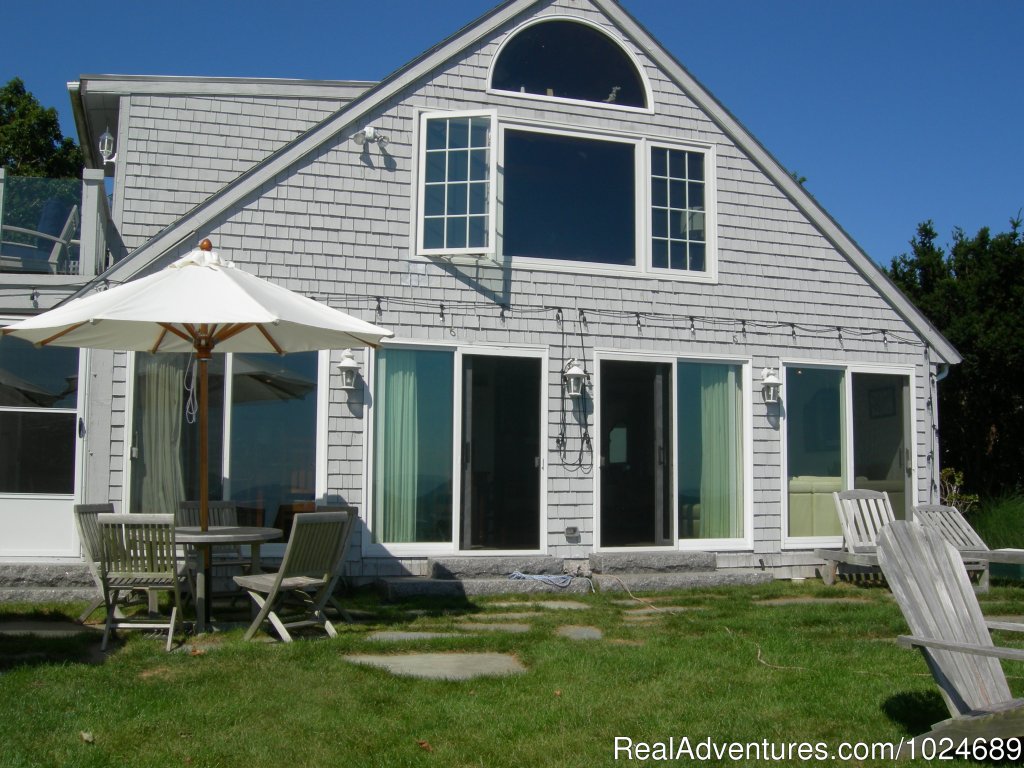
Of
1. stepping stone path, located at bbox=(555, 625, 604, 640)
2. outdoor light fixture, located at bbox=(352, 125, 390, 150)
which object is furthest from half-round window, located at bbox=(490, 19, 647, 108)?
stepping stone path, located at bbox=(555, 625, 604, 640)

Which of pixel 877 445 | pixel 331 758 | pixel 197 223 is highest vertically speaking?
pixel 197 223

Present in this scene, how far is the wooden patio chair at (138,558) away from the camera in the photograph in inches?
261

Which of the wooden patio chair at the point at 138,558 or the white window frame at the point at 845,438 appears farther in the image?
the white window frame at the point at 845,438

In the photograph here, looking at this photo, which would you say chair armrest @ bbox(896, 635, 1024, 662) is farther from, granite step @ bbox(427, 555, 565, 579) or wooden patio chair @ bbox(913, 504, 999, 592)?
wooden patio chair @ bbox(913, 504, 999, 592)

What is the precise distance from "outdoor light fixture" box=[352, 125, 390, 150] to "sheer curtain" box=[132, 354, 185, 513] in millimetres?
2661

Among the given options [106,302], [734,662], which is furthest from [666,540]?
[106,302]

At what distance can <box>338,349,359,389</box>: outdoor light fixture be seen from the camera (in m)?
9.58

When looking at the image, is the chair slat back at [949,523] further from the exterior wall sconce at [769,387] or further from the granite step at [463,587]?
the granite step at [463,587]

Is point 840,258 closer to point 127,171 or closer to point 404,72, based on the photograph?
point 404,72

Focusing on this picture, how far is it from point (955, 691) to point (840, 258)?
311 inches

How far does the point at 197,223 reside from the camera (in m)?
9.35

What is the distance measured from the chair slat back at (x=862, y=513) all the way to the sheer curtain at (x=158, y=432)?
6.46m

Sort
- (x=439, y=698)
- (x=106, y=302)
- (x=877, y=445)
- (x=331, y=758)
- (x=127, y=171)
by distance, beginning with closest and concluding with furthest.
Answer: (x=331, y=758), (x=439, y=698), (x=106, y=302), (x=127, y=171), (x=877, y=445)

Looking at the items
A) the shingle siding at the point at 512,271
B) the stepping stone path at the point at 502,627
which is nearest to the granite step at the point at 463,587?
the shingle siding at the point at 512,271
